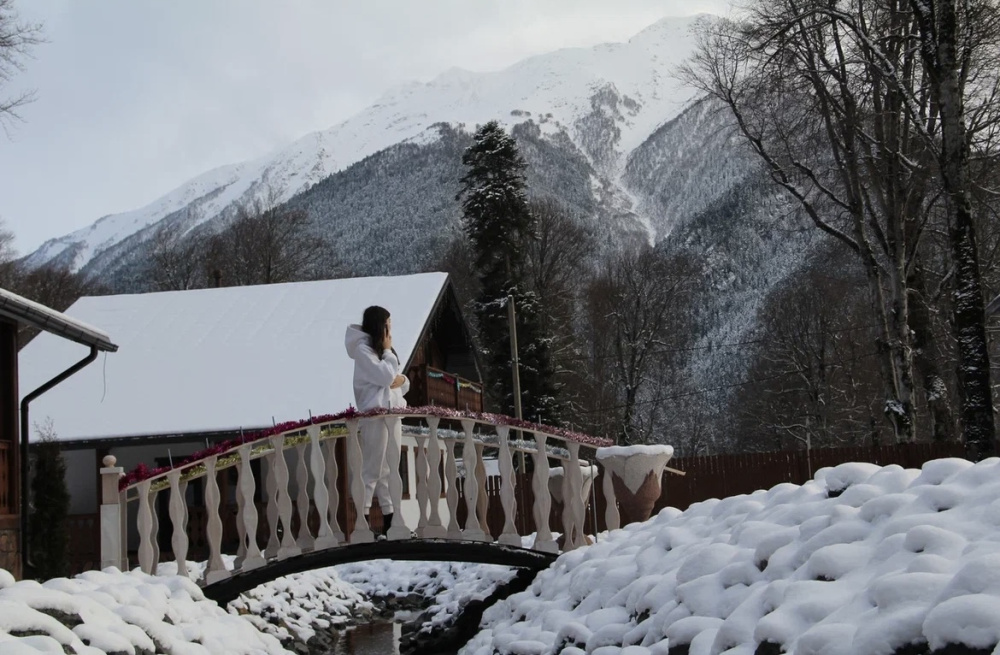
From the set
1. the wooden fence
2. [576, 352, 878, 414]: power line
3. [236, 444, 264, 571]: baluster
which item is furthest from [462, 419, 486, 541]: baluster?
[576, 352, 878, 414]: power line

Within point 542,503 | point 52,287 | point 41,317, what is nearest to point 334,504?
point 542,503

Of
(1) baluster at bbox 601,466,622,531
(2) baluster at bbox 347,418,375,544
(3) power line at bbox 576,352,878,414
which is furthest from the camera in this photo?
(3) power line at bbox 576,352,878,414

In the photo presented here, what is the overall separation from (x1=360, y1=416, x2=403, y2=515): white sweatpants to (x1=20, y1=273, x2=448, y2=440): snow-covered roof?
9.72 meters

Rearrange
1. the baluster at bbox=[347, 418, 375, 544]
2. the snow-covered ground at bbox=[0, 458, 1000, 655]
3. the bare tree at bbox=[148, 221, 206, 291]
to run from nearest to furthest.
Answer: the snow-covered ground at bbox=[0, 458, 1000, 655] → the baluster at bbox=[347, 418, 375, 544] → the bare tree at bbox=[148, 221, 206, 291]

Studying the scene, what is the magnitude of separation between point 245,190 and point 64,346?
16925 centimetres

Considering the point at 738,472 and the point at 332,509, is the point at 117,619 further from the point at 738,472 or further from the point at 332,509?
the point at 738,472

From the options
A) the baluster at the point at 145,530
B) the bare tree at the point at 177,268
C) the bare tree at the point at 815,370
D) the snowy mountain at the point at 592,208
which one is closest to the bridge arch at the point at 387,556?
the baluster at the point at 145,530

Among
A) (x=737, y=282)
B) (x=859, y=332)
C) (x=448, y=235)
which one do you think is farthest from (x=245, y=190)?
(x=859, y=332)

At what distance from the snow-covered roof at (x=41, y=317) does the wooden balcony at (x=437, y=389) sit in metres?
9.91

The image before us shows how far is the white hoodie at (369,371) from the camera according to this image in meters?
9.30

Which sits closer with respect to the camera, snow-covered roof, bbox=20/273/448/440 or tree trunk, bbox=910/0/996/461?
tree trunk, bbox=910/0/996/461

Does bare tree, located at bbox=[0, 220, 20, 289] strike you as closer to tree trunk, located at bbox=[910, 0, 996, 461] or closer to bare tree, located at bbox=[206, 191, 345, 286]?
bare tree, located at bbox=[206, 191, 345, 286]

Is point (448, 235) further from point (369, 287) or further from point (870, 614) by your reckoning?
point (870, 614)

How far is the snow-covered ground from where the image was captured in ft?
13.3
